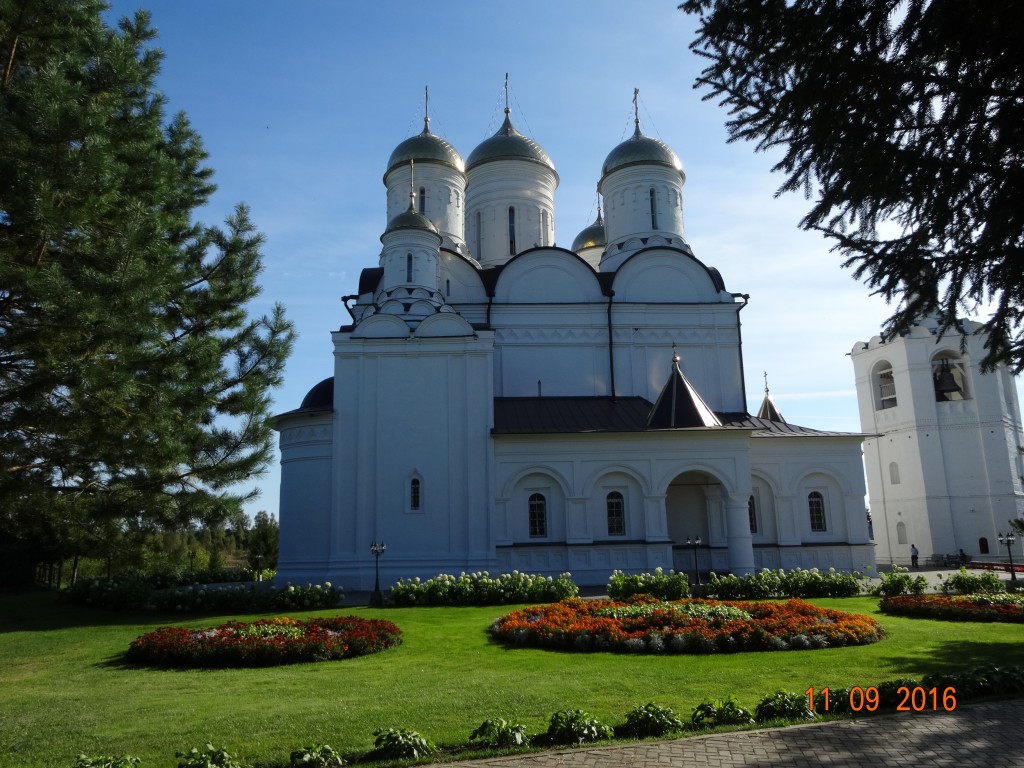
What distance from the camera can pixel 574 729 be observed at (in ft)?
17.8

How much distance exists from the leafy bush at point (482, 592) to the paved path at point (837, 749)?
385 inches

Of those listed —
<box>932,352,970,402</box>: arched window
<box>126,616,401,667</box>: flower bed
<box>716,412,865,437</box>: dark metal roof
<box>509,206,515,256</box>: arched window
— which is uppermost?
<box>509,206,515,256</box>: arched window

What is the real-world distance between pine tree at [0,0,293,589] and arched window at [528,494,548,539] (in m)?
12.3

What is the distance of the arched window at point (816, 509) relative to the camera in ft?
65.2

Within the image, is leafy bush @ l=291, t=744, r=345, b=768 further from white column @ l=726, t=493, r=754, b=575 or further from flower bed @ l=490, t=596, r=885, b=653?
white column @ l=726, t=493, r=754, b=575

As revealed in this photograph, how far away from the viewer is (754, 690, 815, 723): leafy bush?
584 cm

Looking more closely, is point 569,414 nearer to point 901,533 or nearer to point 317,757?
point 317,757

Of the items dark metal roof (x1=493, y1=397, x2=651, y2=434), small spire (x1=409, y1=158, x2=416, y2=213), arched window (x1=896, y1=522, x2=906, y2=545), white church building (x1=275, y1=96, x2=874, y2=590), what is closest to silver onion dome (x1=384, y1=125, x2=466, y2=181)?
small spire (x1=409, y1=158, x2=416, y2=213)

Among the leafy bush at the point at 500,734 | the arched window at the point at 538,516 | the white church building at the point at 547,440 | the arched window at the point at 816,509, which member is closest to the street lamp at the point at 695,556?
the white church building at the point at 547,440

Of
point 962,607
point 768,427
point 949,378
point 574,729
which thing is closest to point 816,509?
point 768,427

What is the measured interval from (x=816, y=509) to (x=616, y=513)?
18.6 ft

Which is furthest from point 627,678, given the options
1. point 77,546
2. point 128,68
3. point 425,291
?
point 425,291

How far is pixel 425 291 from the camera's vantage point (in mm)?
20234

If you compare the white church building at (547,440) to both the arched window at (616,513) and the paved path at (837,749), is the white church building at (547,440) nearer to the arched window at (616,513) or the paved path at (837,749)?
the arched window at (616,513)
